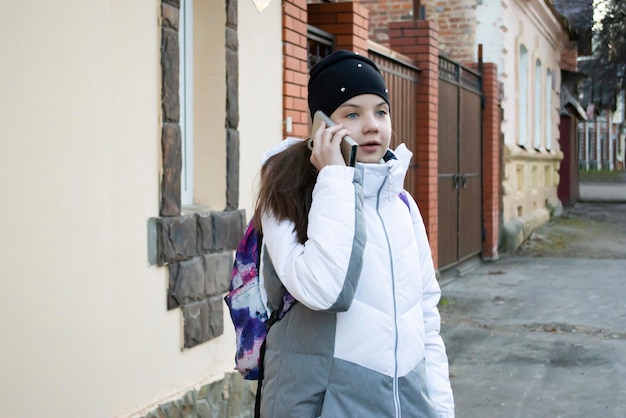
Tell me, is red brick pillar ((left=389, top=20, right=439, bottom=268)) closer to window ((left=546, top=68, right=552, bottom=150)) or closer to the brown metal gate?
the brown metal gate

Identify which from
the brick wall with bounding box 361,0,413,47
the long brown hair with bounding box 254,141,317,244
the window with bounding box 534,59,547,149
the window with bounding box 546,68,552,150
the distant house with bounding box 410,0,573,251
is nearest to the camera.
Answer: the long brown hair with bounding box 254,141,317,244

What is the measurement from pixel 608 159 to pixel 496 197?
201ft

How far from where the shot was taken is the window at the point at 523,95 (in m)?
17.1

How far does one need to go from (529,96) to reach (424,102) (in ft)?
29.2

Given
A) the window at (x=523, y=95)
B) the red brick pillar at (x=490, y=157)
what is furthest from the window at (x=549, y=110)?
the red brick pillar at (x=490, y=157)

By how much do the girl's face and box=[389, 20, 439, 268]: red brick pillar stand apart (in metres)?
7.43

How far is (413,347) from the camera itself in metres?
2.29

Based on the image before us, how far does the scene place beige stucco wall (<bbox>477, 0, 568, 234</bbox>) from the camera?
46.1 feet

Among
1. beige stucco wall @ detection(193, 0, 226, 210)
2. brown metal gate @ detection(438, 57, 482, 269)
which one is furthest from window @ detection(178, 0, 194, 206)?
brown metal gate @ detection(438, 57, 482, 269)

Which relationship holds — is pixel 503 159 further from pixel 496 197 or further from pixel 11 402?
pixel 11 402

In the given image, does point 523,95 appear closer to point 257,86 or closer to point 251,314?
point 257,86

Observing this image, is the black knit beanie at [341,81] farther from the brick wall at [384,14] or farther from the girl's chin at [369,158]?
the brick wall at [384,14]

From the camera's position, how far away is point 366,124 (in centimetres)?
237

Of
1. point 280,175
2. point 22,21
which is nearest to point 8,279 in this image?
point 22,21
